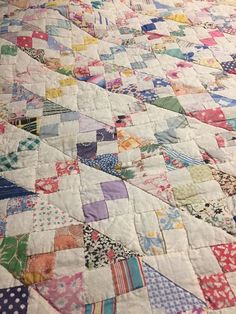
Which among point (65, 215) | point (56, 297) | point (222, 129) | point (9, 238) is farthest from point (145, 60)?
point (56, 297)

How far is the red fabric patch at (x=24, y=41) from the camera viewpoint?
1800 mm

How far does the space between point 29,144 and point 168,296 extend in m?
0.80

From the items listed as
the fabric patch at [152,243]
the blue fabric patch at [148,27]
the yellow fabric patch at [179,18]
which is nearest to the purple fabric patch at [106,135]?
the fabric patch at [152,243]

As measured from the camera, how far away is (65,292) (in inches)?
34.3

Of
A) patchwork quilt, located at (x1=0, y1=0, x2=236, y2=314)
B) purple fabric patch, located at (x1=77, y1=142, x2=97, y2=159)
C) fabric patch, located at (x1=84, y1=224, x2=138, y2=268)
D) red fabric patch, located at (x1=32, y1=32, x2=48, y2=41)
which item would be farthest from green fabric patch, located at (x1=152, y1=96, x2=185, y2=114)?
red fabric patch, located at (x1=32, y1=32, x2=48, y2=41)

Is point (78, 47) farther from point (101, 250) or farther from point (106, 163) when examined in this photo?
point (101, 250)

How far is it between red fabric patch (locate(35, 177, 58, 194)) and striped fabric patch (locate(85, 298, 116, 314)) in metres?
0.43

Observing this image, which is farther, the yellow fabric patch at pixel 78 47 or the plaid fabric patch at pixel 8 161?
the yellow fabric patch at pixel 78 47

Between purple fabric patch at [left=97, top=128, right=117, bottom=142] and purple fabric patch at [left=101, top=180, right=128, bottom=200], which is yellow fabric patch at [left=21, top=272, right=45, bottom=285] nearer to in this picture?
purple fabric patch at [left=101, top=180, right=128, bottom=200]

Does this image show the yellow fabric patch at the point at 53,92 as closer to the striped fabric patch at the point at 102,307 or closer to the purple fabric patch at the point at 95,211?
the purple fabric patch at the point at 95,211

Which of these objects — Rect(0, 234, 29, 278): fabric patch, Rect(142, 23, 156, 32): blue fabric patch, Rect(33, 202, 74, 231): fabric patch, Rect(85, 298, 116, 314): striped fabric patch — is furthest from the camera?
Rect(142, 23, 156, 32): blue fabric patch

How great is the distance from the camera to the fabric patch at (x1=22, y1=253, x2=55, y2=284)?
0.91m

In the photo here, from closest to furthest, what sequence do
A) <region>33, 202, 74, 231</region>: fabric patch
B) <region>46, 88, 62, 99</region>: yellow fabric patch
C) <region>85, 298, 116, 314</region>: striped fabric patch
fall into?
<region>85, 298, 116, 314</region>: striped fabric patch → <region>33, 202, 74, 231</region>: fabric patch → <region>46, 88, 62, 99</region>: yellow fabric patch

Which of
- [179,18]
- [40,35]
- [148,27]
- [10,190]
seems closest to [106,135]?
[10,190]
